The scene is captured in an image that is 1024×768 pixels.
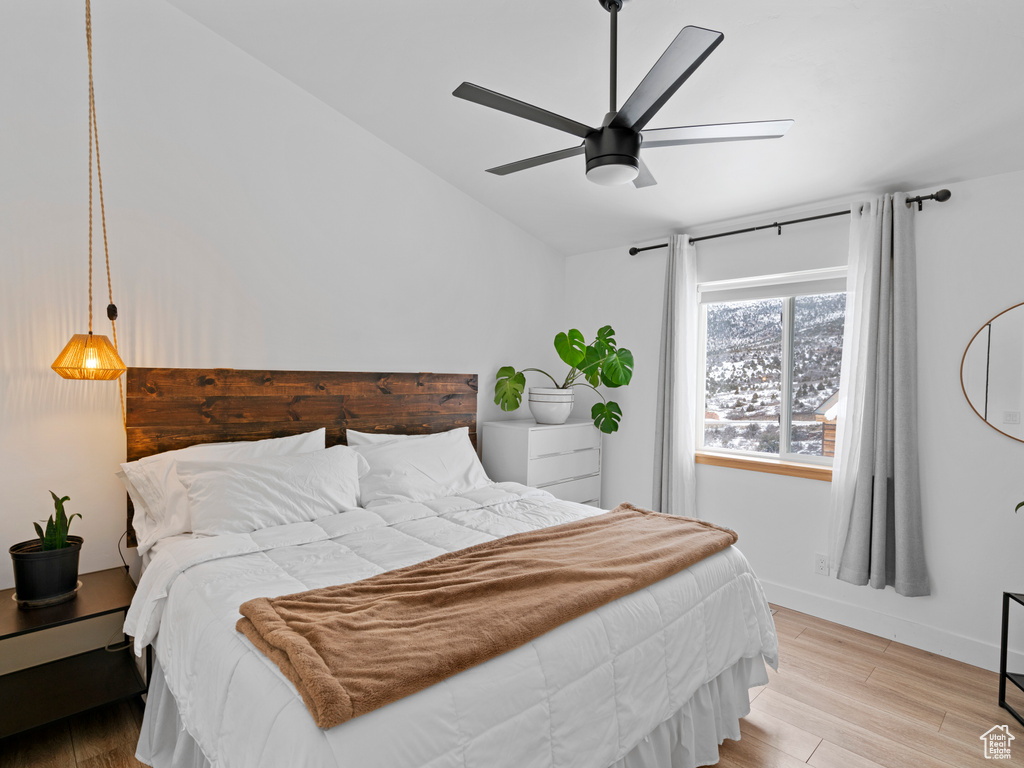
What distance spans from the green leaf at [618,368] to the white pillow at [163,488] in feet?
7.03

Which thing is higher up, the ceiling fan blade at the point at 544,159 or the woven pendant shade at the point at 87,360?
the ceiling fan blade at the point at 544,159

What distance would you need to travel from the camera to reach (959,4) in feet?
5.65

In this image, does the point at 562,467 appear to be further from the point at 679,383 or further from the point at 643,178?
the point at 643,178

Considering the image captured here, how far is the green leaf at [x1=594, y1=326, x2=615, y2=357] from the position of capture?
3.67 meters

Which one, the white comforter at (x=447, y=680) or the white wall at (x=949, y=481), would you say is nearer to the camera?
the white comforter at (x=447, y=680)

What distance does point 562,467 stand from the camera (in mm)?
3719

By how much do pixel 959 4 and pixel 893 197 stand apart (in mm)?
1125

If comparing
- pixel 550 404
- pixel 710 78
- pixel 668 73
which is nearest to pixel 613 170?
pixel 668 73

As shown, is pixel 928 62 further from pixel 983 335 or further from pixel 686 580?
pixel 686 580

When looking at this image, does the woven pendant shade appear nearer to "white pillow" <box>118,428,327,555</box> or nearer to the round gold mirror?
"white pillow" <box>118,428,327,555</box>

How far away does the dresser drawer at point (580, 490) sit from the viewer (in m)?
3.71

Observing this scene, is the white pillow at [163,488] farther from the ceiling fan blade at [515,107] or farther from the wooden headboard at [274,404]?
the ceiling fan blade at [515,107]

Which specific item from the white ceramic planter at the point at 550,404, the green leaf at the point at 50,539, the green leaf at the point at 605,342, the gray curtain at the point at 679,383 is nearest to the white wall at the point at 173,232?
the green leaf at the point at 50,539

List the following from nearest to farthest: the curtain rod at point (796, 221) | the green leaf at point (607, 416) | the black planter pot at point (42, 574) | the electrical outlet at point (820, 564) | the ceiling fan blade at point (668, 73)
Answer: the ceiling fan blade at point (668, 73) < the black planter pot at point (42, 574) < the curtain rod at point (796, 221) < the electrical outlet at point (820, 564) < the green leaf at point (607, 416)
